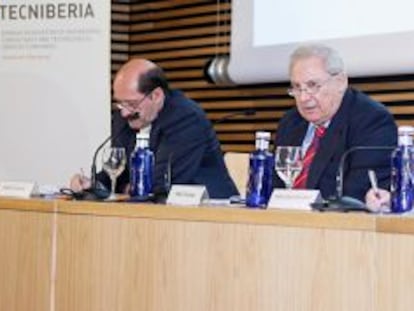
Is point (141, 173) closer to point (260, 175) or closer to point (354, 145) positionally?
point (260, 175)

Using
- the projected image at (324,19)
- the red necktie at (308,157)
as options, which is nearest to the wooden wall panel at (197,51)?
the projected image at (324,19)

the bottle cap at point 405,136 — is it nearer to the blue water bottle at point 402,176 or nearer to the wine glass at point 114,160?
the blue water bottle at point 402,176

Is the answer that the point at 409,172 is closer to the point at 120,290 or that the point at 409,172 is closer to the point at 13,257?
the point at 120,290

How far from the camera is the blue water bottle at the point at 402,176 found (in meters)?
2.89

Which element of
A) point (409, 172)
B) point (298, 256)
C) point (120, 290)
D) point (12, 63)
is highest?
point (12, 63)

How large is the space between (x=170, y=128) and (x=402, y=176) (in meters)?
1.68

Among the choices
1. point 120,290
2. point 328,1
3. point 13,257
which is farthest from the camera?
point 328,1

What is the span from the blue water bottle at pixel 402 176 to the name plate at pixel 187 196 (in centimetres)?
62

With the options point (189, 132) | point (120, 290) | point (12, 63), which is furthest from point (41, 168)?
point (120, 290)

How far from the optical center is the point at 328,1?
18.0ft

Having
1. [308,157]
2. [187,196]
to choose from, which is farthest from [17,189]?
[308,157]

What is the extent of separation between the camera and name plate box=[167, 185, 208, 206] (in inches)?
124

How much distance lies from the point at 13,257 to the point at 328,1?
2.71 m

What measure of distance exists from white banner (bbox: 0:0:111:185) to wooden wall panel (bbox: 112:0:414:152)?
1.06 meters
